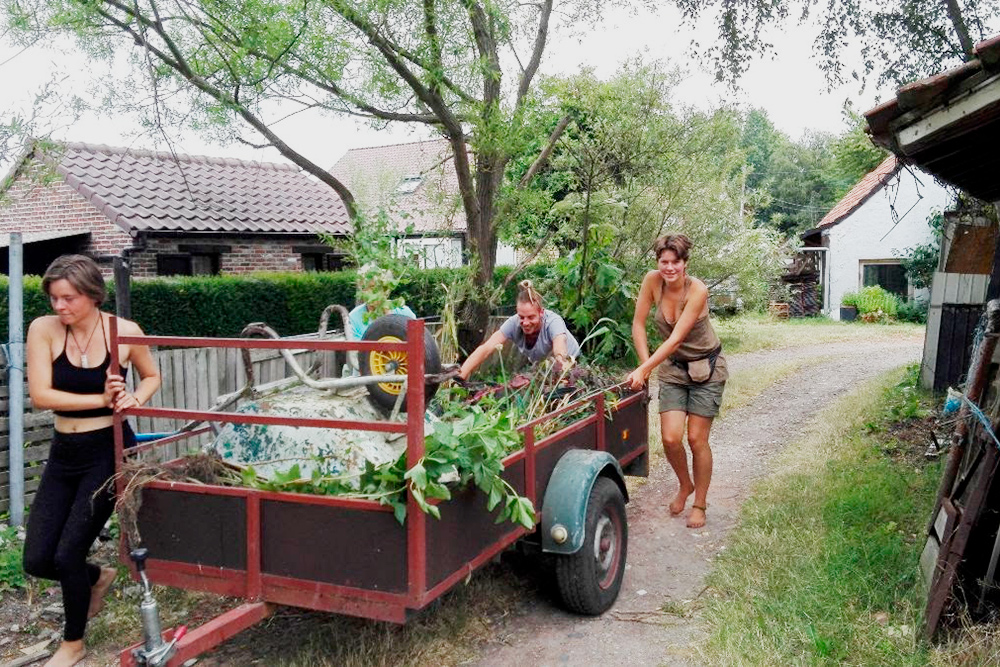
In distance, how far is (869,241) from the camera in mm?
24906

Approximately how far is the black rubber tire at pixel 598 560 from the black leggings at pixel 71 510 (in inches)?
82.0

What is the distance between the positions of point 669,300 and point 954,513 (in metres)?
2.15

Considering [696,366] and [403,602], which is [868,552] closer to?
[696,366]

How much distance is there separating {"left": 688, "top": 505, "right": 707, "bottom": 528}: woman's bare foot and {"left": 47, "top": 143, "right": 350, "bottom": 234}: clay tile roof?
33.1 feet

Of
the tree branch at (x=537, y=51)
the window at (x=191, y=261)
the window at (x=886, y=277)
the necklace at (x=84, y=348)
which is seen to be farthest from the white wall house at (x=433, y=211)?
the window at (x=886, y=277)

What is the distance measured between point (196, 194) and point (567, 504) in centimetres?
1279

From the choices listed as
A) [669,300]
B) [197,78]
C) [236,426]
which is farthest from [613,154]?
[236,426]

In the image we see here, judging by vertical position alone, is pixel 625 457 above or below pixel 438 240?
below

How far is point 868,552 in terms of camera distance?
14.8 ft

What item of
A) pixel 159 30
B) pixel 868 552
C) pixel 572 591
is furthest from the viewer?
→ pixel 159 30

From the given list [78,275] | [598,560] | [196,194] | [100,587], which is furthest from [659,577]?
[196,194]

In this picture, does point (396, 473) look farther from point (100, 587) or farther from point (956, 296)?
point (956, 296)

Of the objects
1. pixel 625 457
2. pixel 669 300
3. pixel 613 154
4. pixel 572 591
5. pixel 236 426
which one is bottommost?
pixel 572 591

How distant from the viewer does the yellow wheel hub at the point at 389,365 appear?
3914 mm
